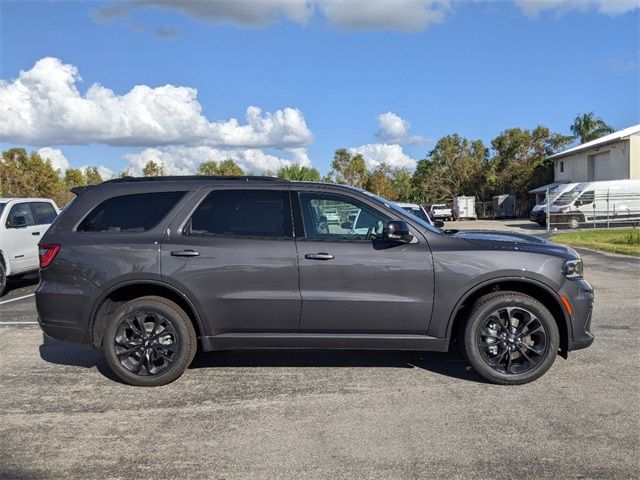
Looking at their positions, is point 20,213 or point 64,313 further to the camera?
point 20,213

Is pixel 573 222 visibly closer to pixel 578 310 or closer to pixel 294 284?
pixel 578 310

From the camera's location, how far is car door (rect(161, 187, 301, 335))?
194 inches

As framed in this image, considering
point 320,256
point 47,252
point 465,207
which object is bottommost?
point 320,256

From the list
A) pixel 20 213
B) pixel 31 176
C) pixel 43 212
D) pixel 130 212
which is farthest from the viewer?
pixel 31 176

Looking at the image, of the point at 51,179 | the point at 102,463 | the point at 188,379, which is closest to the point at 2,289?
the point at 188,379

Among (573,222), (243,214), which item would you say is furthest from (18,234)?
(573,222)

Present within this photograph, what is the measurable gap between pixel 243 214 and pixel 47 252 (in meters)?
1.81

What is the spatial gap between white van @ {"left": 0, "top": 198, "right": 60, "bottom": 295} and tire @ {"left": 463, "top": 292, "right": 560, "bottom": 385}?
8.87m

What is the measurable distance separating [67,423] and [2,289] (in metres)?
7.08

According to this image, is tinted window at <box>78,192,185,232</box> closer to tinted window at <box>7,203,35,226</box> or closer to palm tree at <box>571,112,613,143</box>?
tinted window at <box>7,203,35,226</box>

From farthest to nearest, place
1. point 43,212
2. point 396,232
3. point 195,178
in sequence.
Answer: point 43,212 < point 195,178 < point 396,232

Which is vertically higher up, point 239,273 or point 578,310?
point 239,273

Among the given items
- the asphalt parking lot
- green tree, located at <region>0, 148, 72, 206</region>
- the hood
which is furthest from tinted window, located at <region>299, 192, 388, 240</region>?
green tree, located at <region>0, 148, 72, 206</region>

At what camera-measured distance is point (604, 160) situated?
134ft
